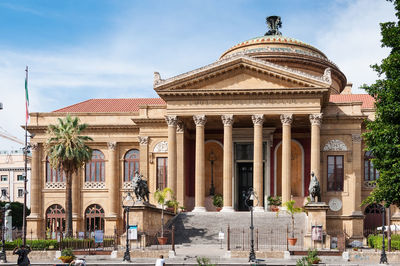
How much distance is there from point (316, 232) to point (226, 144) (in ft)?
41.6

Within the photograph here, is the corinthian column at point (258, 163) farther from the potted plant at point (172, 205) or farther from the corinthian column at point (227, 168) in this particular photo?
the potted plant at point (172, 205)

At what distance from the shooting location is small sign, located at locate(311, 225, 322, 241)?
1508 inches

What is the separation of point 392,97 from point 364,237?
20118 millimetres

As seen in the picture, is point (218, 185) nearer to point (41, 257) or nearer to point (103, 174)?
point (103, 174)

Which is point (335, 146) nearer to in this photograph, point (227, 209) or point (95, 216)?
point (227, 209)

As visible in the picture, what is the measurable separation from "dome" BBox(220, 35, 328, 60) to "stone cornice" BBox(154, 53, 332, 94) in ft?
49.0

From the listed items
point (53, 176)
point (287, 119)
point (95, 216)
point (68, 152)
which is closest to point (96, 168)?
point (53, 176)

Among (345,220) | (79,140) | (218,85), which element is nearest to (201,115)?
(218,85)

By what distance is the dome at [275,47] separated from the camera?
63.4 metres

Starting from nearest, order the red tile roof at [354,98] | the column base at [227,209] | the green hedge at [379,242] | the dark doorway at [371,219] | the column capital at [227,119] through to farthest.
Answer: the green hedge at [379,242] < the column base at [227,209] < the column capital at [227,119] < the dark doorway at [371,219] < the red tile roof at [354,98]

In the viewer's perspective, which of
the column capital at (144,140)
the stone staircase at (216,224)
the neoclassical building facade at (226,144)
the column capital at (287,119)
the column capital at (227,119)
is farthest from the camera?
the column capital at (144,140)

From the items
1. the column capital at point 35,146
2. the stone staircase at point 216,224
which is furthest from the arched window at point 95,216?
the stone staircase at point 216,224

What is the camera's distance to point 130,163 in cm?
5697

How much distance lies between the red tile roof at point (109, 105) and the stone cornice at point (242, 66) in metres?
10.6
